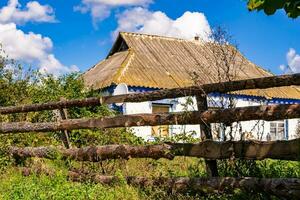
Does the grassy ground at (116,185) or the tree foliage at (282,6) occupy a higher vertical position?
the tree foliage at (282,6)

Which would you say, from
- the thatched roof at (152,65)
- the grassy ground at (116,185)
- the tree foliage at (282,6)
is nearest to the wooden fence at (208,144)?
the grassy ground at (116,185)

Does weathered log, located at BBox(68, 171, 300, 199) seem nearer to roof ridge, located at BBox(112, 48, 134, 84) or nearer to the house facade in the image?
the house facade

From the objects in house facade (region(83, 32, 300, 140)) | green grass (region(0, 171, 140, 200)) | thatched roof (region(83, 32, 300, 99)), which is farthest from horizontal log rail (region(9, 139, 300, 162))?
thatched roof (region(83, 32, 300, 99))

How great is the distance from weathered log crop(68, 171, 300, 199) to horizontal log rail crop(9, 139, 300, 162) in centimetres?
24

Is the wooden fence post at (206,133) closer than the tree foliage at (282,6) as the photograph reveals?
No

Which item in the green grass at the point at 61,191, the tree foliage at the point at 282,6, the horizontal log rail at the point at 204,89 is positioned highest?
the tree foliage at the point at 282,6

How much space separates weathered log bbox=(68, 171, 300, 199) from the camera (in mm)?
4965

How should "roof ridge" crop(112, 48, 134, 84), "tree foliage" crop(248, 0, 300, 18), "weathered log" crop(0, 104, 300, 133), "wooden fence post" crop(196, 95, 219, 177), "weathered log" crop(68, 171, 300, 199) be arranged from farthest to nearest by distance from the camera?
"roof ridge" crop(112, 48, 134, 84) → "wooden fence post" crop(196, 95, 219, 177) → "weathered log" crop(0, 104, 300, 133) → "weathered log" crop(68, 171, 300, 199) → "tree foliage" crop(248, 0, 300, 18)

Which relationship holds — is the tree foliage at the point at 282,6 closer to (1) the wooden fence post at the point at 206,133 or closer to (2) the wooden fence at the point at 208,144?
(2) the wooden fence at the point at 208,144

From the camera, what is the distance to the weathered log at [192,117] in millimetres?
5234

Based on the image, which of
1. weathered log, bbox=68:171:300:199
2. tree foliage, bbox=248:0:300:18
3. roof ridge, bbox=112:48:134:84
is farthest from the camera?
roof ridge, bbox=112:48:134:84

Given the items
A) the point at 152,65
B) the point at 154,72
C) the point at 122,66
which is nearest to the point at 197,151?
the point at 122,66

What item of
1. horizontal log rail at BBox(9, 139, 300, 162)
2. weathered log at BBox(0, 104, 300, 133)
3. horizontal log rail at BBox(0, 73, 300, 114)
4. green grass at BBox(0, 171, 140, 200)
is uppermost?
horizontal log rail at BBox(0, 73, 300, 114)

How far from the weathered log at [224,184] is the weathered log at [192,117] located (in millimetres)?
647
